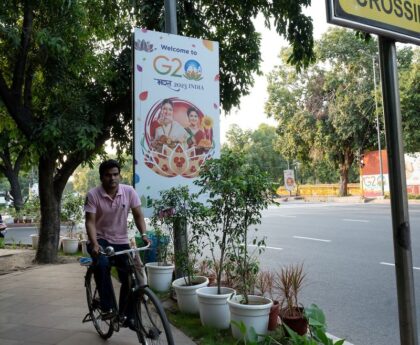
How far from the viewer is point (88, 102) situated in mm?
8273

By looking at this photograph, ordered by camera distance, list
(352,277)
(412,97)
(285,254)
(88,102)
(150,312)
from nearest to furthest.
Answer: (150,312), (352,277), (88,102), (285,254), (412,97)

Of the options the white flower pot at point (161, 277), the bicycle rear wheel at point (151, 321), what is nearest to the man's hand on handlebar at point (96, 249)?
the bicycle rear wheel at point (151, 321)

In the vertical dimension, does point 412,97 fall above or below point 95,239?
above

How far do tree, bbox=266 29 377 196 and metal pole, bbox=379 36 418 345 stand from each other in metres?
30.5

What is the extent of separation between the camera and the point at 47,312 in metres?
5.30

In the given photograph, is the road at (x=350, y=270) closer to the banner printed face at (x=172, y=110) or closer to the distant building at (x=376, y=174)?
the banner printed face at (x=172, y=110)

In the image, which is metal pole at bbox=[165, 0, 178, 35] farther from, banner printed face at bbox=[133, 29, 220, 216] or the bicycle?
the bicycle

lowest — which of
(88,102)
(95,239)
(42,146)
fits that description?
(95,239)

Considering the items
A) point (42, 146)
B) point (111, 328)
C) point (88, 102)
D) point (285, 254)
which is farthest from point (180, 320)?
point (285, 254)

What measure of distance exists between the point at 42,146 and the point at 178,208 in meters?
3.25

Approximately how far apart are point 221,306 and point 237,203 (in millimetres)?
1021

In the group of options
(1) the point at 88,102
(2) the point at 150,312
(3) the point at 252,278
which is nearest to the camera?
(2) the point at 150,312

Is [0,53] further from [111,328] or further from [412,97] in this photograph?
[412,97]

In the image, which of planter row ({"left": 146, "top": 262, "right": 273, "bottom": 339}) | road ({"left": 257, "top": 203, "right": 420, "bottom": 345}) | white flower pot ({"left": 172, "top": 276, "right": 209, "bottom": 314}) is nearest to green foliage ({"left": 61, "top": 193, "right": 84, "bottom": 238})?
road ({"left": 257, "top": 203, "right": 420, "bottom": 345})
